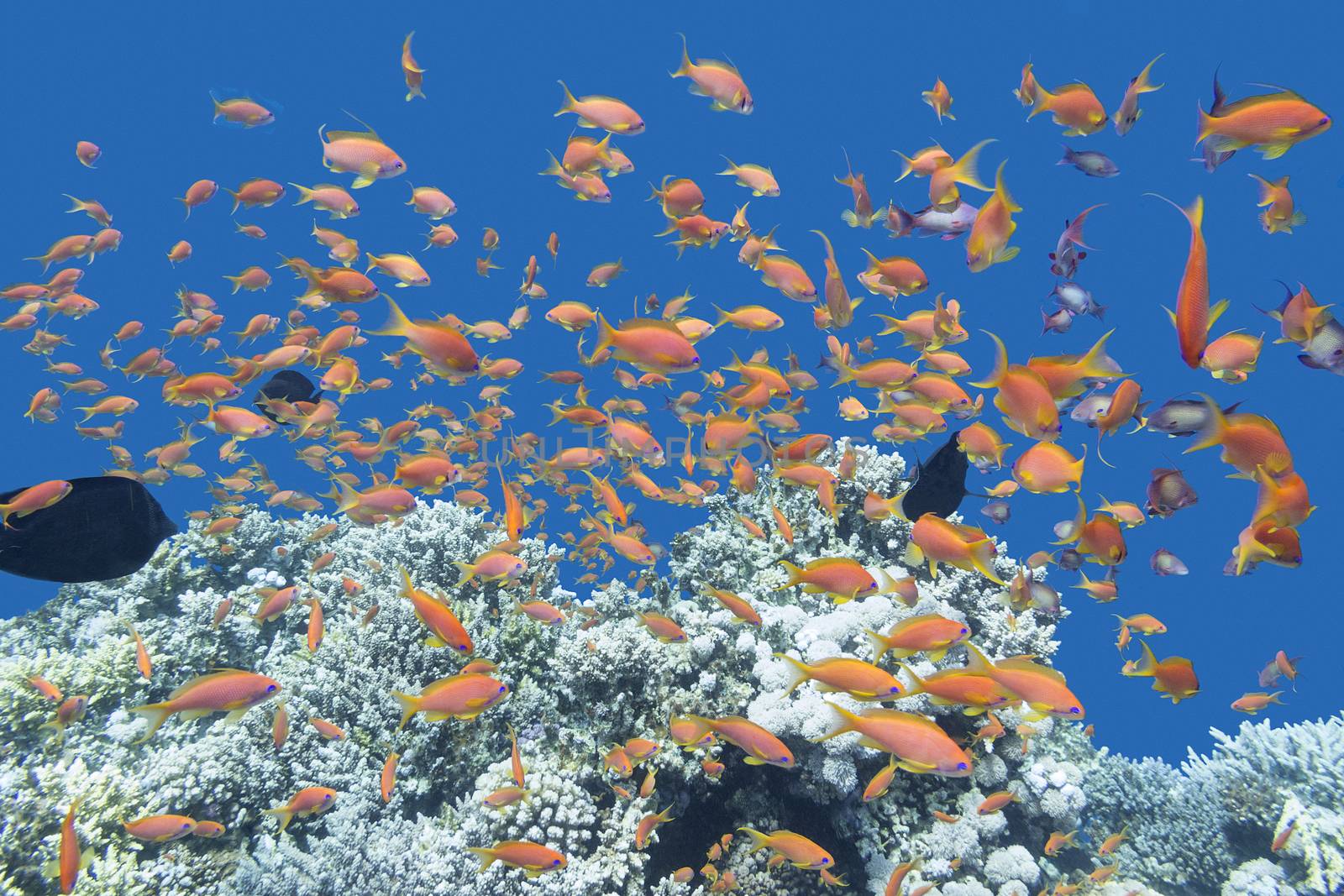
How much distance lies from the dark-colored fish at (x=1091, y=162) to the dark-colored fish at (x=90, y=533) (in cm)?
647

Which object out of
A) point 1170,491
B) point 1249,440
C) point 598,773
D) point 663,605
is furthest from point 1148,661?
point 663,605

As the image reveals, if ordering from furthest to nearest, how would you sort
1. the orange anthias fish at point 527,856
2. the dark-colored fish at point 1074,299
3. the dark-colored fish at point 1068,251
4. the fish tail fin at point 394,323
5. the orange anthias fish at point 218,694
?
the dark-colored fish at point 1074,299 → the dark-colored fish at point 1068,251 → the fish tail fin at point 394,323 → the orange anthias fish at point 527,856 → the orange anthias fish at point 218,694

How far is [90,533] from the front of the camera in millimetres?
3119

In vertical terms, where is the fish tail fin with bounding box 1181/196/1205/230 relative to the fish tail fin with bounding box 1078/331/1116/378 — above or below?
below

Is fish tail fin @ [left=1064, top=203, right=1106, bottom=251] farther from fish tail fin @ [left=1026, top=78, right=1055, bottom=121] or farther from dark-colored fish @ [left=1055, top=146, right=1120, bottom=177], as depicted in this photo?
fish tail fin @ [left=1026, top=78, right=1055, bottom=121]

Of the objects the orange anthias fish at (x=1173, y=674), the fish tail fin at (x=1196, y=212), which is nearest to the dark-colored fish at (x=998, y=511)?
the orange anthias fish at (x=1173, y=674)

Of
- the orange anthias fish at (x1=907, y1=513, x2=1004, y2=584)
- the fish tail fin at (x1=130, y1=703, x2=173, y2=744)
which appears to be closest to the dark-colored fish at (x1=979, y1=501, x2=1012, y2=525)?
the orange anthias fish at (x1=907, y1=513, x2=1004, y2=584)

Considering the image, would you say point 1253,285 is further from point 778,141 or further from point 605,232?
point 605,232

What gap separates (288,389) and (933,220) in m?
6.31

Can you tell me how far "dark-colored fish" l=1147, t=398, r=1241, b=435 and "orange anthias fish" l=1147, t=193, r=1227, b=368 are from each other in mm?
1270

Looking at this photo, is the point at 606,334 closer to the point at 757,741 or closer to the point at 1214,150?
the point at 757,741

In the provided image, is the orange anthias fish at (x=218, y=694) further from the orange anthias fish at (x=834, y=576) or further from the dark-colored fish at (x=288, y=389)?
the dark-colored fish at (x=288, y=389)

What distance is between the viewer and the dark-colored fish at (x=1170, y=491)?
370cm

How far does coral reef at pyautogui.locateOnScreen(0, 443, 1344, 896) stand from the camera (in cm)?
414
